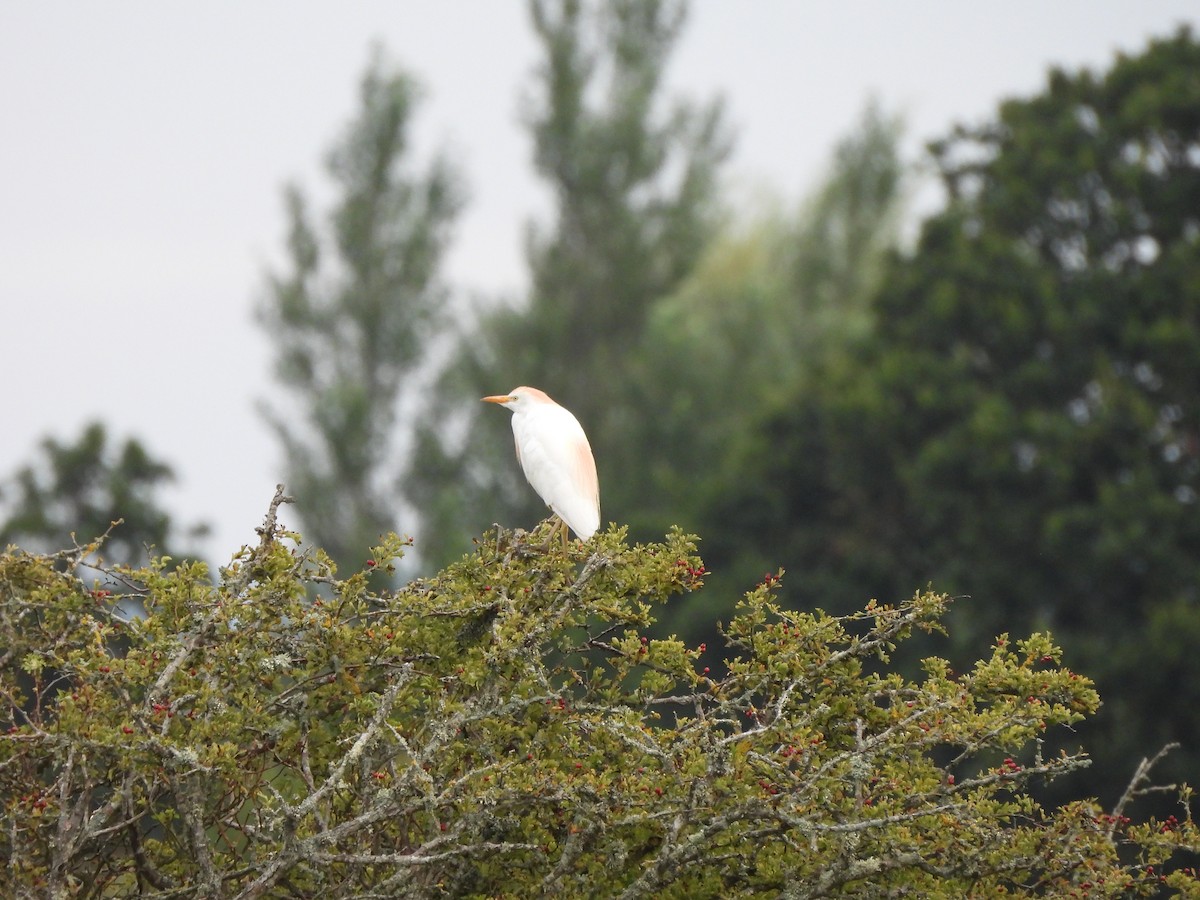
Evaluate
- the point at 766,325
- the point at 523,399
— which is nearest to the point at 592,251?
the point at 766,325

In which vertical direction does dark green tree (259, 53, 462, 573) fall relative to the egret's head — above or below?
above

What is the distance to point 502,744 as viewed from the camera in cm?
509

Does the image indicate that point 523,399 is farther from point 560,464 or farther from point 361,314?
point 361,314

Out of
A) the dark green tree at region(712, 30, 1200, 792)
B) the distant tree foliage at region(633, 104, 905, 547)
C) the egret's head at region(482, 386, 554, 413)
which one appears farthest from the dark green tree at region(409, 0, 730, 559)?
the egret's head at region(482, 386, 554, 413)

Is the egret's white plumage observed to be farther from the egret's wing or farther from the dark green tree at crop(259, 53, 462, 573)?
the dark green tree at crop(259, 53, 462, 573)

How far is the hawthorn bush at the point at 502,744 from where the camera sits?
4.73 meters

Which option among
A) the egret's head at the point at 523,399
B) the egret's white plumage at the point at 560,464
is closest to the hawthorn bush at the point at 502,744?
the egret's white plumage at the point at 560,464

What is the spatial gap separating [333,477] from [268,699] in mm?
24070

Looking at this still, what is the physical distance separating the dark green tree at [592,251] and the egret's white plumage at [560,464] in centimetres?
2085

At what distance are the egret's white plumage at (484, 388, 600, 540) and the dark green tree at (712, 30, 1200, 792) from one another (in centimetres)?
1058

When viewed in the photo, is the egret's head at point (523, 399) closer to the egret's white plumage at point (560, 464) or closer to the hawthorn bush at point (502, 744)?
the egret's white plumage at point (560, 464)

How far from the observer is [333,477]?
28922 millimetres

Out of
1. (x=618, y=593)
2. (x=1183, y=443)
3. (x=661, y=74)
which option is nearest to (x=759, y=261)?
(x=661, y=74)

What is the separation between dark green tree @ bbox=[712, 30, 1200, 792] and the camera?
18688mm
